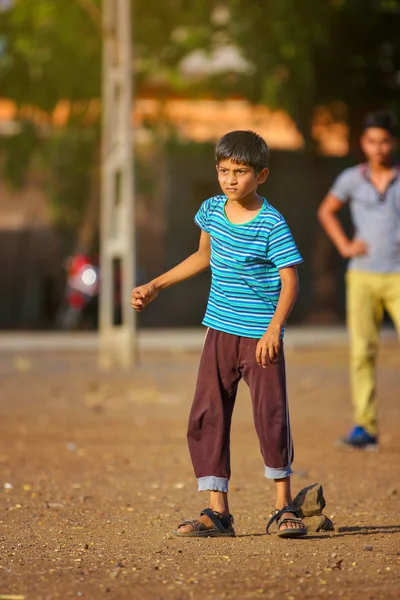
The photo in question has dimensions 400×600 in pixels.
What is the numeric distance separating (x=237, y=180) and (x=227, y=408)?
100 centimetres

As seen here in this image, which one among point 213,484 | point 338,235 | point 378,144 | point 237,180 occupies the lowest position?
point 213,484

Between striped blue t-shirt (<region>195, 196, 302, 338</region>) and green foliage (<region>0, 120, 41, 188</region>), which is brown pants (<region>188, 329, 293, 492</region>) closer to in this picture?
striped blue t-shirt (<region>195, 196, 302, 338</region>)

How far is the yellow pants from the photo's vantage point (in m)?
9.00

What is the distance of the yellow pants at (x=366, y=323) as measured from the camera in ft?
29.5

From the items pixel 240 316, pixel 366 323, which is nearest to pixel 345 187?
pixel 366 323

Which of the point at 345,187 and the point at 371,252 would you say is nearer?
the point at 371,252

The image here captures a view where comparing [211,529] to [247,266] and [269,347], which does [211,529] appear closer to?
[269,347]

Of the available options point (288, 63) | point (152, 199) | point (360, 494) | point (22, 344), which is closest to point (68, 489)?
point (360, 494)

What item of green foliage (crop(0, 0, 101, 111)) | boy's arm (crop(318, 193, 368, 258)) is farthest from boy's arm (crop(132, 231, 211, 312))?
green foliage (crop(0, 0, 101, 111))

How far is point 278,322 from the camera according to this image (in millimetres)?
5723

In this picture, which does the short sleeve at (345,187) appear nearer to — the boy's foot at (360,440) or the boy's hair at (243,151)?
the boy's foot at (360,440)

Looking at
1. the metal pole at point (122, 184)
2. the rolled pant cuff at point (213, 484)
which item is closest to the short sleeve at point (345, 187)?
the rolled pant cuff at point (213, 484)

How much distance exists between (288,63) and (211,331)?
16.2 m

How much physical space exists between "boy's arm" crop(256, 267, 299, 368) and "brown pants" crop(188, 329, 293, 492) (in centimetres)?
18
